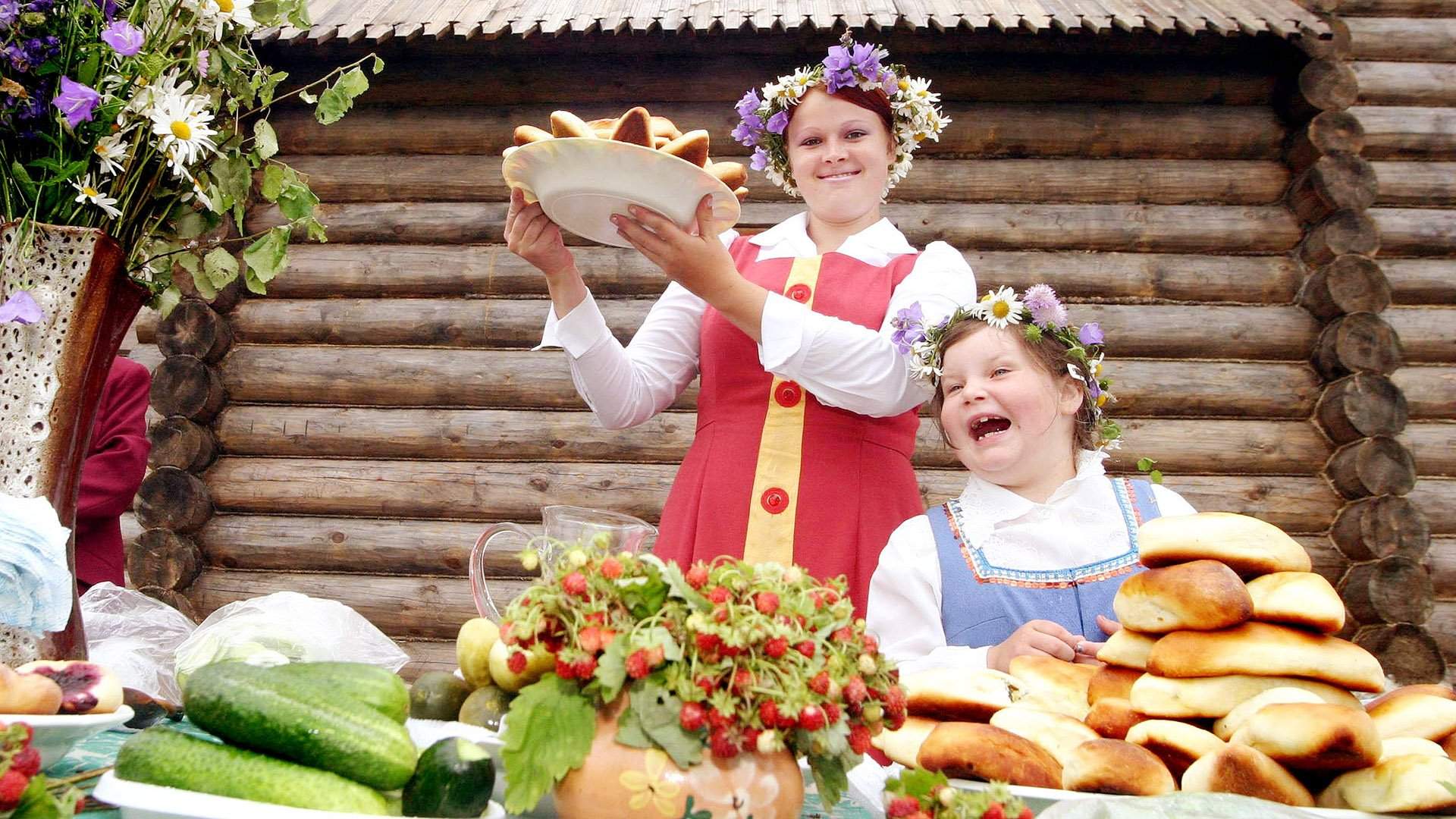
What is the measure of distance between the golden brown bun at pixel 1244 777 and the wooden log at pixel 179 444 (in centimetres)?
490

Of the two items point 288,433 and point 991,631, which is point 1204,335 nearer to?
point 991,631

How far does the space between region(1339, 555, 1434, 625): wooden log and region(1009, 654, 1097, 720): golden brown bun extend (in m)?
3.87

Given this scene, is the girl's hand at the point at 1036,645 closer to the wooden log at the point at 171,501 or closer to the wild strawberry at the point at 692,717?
the wild strawberry at the point at 692,717

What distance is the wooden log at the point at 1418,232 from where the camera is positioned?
4.96 metres

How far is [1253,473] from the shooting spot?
15.7 ft

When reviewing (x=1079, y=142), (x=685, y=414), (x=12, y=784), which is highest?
(x=1079, y=142)

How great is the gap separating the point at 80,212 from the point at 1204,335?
15.0 feet

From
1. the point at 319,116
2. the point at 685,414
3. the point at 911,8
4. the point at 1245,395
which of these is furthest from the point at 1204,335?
the point at 319,116

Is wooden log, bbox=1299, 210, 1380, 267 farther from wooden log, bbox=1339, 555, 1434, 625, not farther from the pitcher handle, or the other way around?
the pitcher handle

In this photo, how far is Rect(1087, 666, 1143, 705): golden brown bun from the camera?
1.21 m

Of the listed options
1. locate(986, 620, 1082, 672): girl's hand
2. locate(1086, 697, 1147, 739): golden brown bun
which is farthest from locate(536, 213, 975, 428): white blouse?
locate(1086, 697, 1147, 739): golden brown bun

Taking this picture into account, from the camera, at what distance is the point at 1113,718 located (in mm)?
1108

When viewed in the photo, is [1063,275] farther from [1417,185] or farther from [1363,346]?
[1417,185]

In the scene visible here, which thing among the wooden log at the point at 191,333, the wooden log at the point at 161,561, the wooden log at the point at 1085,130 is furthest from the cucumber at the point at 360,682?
the wooden log at the point at 191,333
